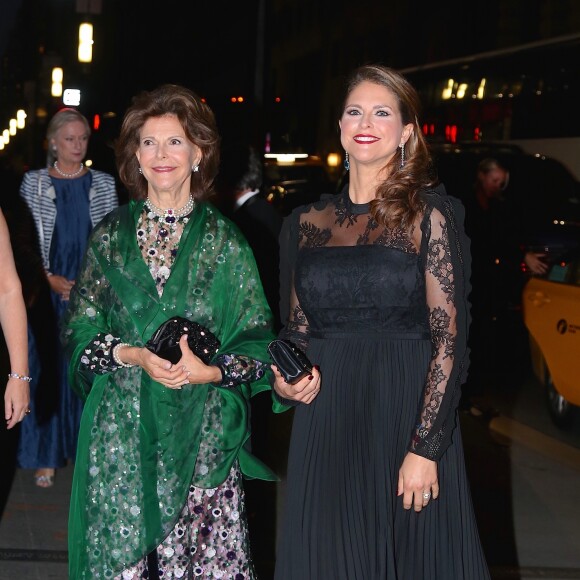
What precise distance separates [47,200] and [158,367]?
131 inches

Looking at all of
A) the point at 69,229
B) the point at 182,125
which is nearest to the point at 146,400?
the point at 182,125

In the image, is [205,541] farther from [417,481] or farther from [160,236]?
[160,236]

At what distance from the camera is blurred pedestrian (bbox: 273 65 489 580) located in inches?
147

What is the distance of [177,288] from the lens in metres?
4.10

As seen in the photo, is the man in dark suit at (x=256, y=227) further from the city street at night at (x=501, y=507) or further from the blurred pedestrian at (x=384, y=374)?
the blurred pedestrian at (x=384, y=374)

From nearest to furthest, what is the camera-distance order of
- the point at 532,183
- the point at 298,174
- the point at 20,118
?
the point at 532,183
the point at 298,174
the point at 20,118

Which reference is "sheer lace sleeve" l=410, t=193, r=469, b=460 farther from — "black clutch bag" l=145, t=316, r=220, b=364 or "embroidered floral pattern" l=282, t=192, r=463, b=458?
"black clutch bag" l=145, t=316, r=220, b=364

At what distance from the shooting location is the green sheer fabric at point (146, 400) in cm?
414

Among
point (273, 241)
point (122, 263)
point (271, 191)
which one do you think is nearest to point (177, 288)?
point (122, 263)

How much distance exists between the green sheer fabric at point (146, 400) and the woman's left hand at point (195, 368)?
0.12 m

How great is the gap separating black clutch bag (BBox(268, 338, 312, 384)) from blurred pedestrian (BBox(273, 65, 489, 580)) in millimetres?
37

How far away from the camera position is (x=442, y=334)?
3.73 meters

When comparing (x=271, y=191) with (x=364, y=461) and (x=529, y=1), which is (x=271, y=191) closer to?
(x=529, y=1)

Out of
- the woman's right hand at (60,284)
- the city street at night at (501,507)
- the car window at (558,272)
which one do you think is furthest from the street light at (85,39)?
the woman's right hand at (60,284)
